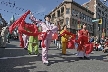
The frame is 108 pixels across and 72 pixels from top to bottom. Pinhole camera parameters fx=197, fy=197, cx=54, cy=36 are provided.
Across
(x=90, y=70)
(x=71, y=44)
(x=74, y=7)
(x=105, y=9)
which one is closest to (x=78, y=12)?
(x=74, y=7)

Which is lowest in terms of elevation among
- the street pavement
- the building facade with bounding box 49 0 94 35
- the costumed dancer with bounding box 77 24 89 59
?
the street pavement

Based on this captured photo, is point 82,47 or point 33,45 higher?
point 33,45

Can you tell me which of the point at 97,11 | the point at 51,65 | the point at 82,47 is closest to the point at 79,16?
the point at 97,11

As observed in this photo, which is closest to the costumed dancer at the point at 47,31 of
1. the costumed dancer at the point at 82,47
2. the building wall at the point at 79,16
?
the costumed dancer at the point at 82,47

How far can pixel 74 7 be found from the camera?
5225 cm

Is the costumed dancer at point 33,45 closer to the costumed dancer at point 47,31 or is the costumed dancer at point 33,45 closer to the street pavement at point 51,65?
the street pavement at point 51,65

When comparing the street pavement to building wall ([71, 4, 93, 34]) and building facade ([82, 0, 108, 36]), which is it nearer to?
building wall ([71, 4, 93, 34])

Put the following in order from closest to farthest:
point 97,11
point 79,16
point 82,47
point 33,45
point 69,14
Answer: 1. point 82,47
2. point 33,45
3. point 69,14
4. point 79,16
5. point 97,11

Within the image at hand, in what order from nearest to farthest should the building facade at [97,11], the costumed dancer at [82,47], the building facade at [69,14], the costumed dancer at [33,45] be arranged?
the costumed dancer at [82,47] < the costumed dancer at [33,45] < the building facade at [69,14] < the building facade at [97,11]

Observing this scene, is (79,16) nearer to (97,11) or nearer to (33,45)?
(97,11)

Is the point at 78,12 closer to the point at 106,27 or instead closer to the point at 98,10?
the point at 98,10

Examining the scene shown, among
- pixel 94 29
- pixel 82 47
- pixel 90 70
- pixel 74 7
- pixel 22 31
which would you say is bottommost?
pixel 90 70

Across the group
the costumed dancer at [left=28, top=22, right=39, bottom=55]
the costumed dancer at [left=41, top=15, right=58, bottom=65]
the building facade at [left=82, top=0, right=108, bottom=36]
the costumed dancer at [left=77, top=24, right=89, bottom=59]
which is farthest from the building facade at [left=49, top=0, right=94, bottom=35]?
the costumed dancer at [left=41, top=15, right=58, bottom=65]

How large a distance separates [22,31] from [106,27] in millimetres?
69584
